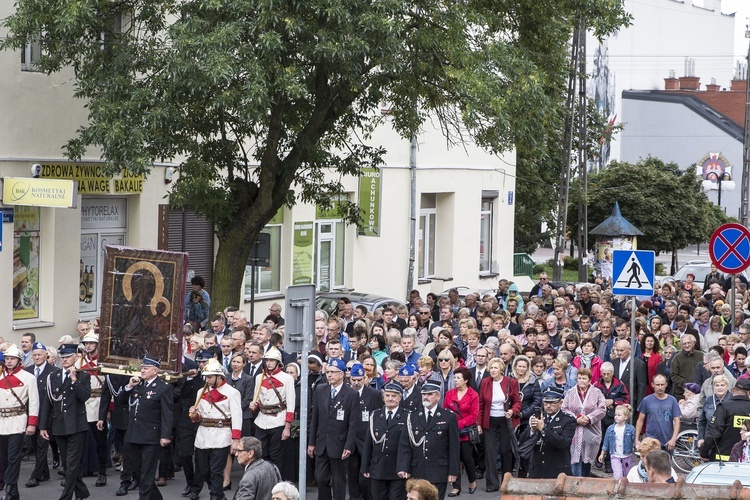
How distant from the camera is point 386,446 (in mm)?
12461

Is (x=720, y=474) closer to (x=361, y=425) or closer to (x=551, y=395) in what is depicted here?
(x=551, y=395)

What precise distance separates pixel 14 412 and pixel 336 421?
372cm

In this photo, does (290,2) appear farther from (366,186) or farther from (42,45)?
(366,186)

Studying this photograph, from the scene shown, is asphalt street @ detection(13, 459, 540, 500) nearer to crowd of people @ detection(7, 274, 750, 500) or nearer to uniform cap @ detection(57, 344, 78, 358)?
crowd of people @ detection(7, 274, 750, 500)

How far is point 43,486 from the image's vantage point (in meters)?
14.5

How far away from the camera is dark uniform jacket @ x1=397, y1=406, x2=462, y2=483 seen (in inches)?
481

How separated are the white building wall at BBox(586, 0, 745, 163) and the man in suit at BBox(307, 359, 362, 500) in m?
72.6

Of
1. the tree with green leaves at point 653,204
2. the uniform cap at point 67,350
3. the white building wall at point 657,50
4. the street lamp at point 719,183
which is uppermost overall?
the white building wall at point 657,50

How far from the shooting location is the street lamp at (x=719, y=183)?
225 feet

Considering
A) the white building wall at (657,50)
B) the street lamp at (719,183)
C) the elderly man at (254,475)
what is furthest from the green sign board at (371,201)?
the white building wall at (657,50)

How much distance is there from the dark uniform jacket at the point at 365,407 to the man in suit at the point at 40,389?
12.2 feet

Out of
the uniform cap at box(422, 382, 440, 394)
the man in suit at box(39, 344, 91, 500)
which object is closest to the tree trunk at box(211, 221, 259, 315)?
the man in suit at box(39, 344, 91, 500)

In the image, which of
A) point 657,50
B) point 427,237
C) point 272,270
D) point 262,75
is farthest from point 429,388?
point 657,50

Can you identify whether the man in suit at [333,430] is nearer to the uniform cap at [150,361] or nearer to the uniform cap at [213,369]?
the uniform cap at [213,369]
